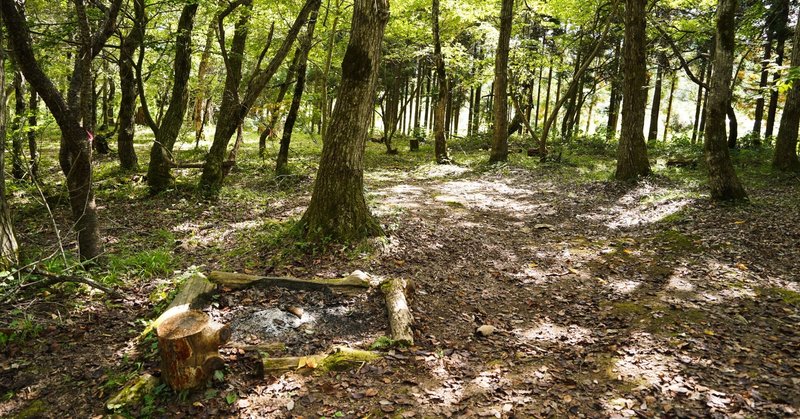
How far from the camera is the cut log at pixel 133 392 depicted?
357 centimetres

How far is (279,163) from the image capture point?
47.1 ft

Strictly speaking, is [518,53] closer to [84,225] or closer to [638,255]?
[638,255]

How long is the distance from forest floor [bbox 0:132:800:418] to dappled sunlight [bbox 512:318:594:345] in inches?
1.0

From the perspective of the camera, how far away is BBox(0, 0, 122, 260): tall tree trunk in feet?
16.4

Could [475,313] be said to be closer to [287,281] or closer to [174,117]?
[287,281]

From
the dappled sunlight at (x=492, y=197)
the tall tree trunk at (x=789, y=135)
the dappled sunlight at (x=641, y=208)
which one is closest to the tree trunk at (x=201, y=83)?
the dappled sunlight at (x=492, y=197)

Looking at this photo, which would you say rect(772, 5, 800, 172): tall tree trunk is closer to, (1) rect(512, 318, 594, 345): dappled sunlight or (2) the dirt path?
(2) the dirt path

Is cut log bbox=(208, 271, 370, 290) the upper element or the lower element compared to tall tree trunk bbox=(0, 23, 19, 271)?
lower

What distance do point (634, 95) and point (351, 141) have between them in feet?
29.2

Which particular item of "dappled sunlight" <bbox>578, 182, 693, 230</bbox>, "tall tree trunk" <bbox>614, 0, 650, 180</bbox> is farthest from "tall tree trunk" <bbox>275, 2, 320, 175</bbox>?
"dappled sunlight" <bbox>578, 182, 693, 230</bbox>

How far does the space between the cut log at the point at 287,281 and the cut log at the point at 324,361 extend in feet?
4.55

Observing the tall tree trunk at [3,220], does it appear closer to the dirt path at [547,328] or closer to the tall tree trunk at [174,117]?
the dirt path at [547,328]

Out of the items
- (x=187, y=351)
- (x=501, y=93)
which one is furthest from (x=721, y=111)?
(x=187, y=351)

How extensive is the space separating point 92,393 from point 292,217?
5.80 meters
